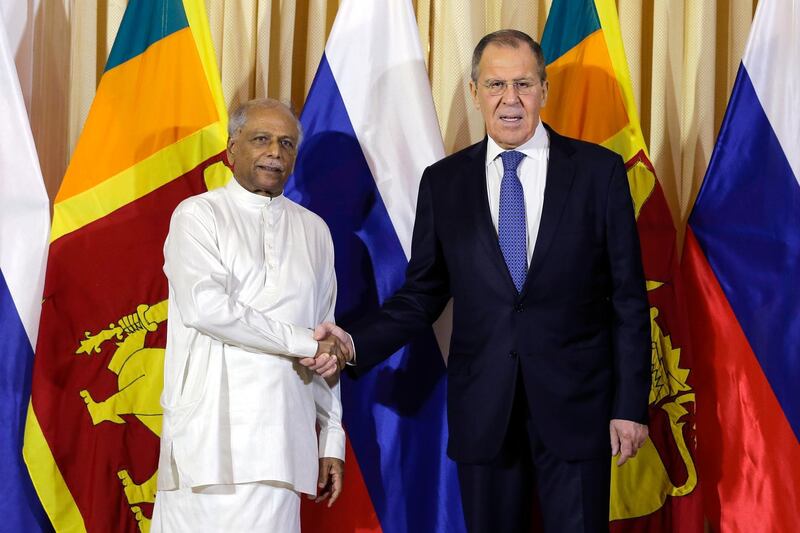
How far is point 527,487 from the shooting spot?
2.01m

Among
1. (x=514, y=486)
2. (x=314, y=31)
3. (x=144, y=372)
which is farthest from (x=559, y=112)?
(x=144, y=372)

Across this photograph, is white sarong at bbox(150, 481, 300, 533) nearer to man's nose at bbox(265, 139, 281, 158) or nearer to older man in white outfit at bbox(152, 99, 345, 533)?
older man in white outfit at bbox(152, 99, 345, 533)

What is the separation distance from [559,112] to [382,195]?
533 mm

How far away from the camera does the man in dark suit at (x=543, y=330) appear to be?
1.93 meters

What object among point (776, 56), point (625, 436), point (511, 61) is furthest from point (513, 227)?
point (776, 56)

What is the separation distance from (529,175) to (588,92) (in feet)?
1.92

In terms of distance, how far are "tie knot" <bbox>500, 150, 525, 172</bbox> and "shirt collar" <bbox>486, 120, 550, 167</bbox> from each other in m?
0.01

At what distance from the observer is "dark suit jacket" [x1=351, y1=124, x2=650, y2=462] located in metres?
1.93

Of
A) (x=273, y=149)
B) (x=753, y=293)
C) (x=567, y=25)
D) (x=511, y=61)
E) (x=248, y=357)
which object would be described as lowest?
(x=248, y=357)

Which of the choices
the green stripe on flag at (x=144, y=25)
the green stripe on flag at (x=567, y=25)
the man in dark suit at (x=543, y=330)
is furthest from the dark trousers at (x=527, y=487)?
the green stripe on flag at (x=144, y=25)

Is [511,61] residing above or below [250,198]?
above

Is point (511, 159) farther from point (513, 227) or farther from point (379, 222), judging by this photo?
point (379, 222)

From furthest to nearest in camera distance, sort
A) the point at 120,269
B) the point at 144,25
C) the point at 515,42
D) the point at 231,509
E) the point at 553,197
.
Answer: the point at 144,25 < the point at 120,269 < the point at 515,42 < the point at 553,197 < the point at 231,509

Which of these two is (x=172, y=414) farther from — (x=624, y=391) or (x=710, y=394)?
(x=710, y=394)
